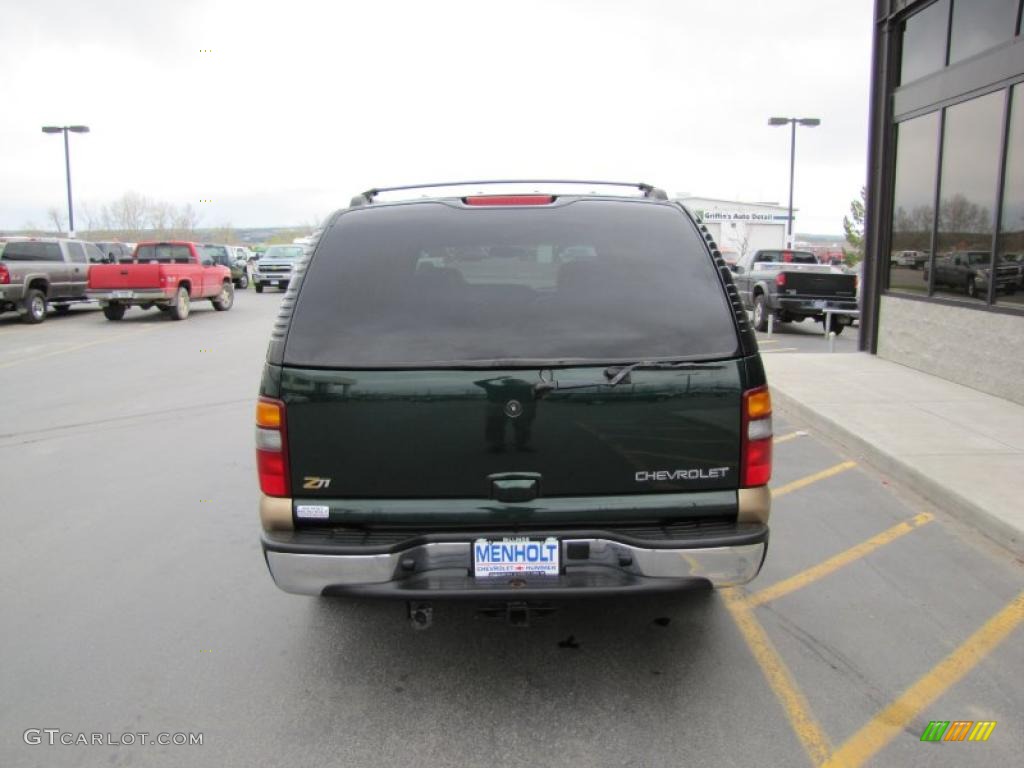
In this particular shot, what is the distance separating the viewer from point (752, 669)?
10.9 ft

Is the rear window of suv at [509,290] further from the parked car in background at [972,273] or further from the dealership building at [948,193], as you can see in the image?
the parked car in background at [972,273]

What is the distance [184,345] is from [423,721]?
12.8 m

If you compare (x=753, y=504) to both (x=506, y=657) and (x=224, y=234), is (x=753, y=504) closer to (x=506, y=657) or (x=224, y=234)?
(x=506, y=657)

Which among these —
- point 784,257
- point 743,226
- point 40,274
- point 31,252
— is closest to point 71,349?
point 40,274

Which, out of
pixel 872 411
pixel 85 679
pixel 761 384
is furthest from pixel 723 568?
pixel 872 411

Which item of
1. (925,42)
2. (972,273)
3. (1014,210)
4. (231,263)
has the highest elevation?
(925,42)

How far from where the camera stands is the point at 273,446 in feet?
9.68

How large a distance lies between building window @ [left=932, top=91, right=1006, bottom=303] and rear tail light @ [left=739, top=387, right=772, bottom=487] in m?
7.23

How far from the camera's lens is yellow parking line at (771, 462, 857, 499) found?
18.7 feet

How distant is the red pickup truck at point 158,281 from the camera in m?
18.3

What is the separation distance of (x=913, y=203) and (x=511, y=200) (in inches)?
360

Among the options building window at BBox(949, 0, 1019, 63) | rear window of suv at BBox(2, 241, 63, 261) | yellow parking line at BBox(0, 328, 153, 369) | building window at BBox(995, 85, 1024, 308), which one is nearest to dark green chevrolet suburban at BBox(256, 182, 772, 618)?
building window at BBox(995, 85, 1024, 308)

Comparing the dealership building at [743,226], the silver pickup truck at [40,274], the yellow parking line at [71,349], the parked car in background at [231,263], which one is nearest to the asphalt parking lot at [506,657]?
the yellow parking line at [71,349]

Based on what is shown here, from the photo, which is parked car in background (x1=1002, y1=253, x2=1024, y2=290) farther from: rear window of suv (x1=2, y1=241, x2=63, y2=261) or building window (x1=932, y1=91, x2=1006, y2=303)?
rear window of suv (x1=2, y1=241, x2=63, y2=261)
